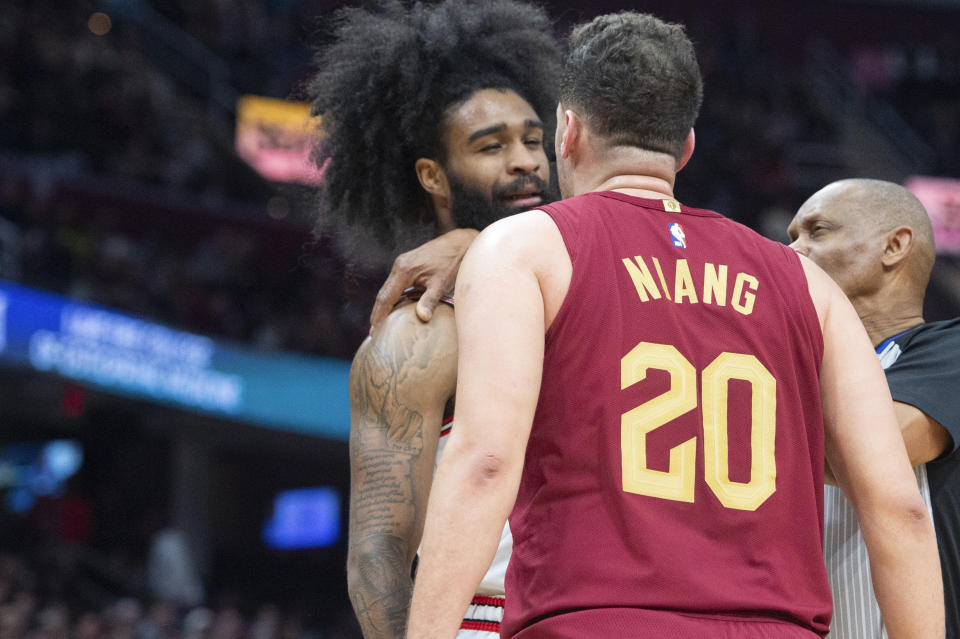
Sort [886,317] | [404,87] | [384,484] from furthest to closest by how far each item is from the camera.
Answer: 1. [404,87]
2. [886,317]
3. [384,484]

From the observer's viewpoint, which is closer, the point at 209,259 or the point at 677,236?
the point at 677,236

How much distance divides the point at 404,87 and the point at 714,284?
1.61m

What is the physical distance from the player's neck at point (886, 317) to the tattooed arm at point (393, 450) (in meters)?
1.18

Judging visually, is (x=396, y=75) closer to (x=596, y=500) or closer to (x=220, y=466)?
(x=596, y=500)

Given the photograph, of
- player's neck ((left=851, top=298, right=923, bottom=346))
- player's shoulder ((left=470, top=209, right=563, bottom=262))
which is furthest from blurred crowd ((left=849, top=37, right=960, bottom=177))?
player's shoulder ((left=470, top=209, right=563, bottom=262))

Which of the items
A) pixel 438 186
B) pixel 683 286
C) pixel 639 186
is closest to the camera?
pixel 683 286

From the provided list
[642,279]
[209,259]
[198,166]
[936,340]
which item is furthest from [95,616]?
[642,279]

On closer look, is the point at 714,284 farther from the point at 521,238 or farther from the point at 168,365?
the point at 168,365

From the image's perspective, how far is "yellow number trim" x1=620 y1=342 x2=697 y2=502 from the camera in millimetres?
1882

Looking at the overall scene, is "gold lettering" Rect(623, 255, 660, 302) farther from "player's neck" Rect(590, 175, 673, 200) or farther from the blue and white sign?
the blue and white sign

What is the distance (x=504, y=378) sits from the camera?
73.8 inches

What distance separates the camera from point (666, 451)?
190 cm

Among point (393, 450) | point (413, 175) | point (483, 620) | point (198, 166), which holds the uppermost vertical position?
point (198, 166)

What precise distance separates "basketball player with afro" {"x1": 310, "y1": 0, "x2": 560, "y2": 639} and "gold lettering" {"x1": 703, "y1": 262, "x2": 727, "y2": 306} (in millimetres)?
806
